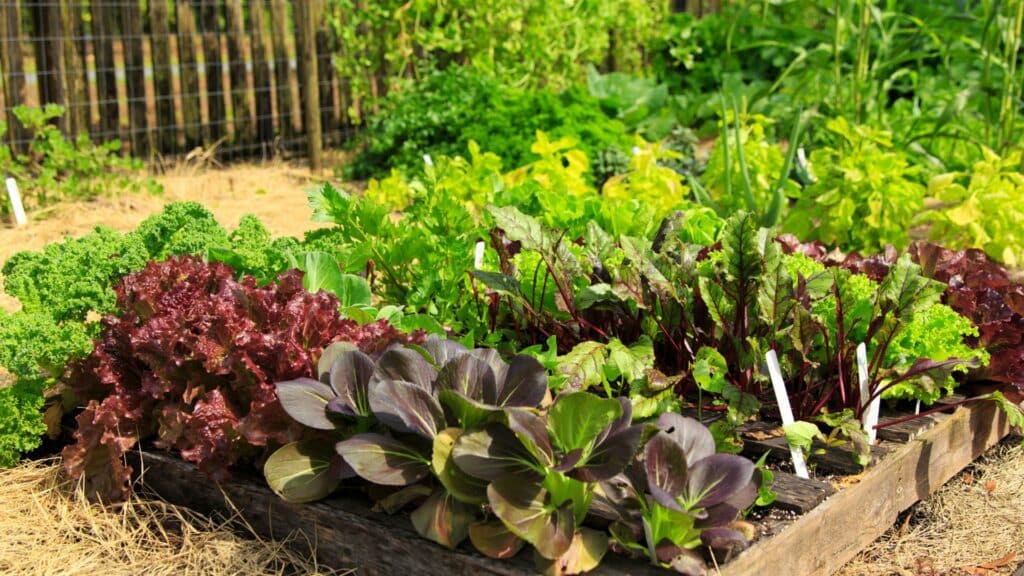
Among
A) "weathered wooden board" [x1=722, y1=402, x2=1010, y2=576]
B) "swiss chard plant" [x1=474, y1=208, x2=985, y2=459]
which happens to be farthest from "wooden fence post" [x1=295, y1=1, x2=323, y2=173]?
"weathered wooden board" [x1=722, y1=402, x2=1010, y2=576]

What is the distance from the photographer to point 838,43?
206 inches

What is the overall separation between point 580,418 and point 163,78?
563 cm

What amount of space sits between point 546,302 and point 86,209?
358 cm

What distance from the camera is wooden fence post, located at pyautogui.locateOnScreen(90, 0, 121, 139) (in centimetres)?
653

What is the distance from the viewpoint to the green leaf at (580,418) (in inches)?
82.0

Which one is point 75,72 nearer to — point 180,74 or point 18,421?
point 180,74

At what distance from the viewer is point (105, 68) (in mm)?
6590

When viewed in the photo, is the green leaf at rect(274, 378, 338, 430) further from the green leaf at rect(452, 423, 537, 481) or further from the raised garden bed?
the green leaf at rect(452, 423, 537, 481)

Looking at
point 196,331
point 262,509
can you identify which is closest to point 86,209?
point 196,331

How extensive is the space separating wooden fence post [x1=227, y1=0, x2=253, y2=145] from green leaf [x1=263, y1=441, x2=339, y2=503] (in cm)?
544

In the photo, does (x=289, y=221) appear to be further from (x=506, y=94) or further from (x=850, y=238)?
(x=850, y=238)

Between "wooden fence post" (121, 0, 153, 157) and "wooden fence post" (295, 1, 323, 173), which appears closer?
"wooden fence post" (121, 0, 153, 157)

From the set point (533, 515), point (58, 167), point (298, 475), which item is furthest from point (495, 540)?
point (58, 167)

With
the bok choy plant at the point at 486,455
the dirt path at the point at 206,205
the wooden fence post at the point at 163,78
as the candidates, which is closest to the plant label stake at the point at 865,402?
the bok choy plant at the point at 486,455
